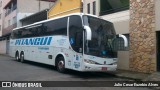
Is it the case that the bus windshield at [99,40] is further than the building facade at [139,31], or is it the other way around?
the building facade at [139,31]

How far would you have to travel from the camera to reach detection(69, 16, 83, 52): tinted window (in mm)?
15000

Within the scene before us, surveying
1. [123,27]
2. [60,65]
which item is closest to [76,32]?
[60,65]

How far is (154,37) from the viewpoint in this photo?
1602 cm

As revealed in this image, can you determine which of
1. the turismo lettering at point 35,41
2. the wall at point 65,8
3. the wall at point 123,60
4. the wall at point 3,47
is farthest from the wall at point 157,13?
the wall at point 3,47

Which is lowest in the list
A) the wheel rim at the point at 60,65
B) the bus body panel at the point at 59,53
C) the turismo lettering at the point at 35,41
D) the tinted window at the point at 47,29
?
the wheel rim at the point at 60,65

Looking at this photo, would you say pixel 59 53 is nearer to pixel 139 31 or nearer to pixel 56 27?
pixel 56 27

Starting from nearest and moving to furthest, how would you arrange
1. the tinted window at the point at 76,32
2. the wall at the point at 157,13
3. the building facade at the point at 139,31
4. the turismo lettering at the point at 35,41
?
the tinted window at the point at 76,32, the wall at the point at 157,13, the building facade at the point at 139,31, the turismo lettering at the point at 35,41

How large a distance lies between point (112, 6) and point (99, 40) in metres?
6.50

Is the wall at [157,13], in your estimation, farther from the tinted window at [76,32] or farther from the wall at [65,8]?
the wall at [65,8]

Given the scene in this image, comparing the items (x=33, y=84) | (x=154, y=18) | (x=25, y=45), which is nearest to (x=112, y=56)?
(x=154, y=18)

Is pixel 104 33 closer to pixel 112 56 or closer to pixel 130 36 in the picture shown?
pixel 112 56

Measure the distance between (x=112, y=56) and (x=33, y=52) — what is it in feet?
27.3

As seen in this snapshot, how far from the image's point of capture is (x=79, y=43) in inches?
591

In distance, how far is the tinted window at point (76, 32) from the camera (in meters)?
15.0
